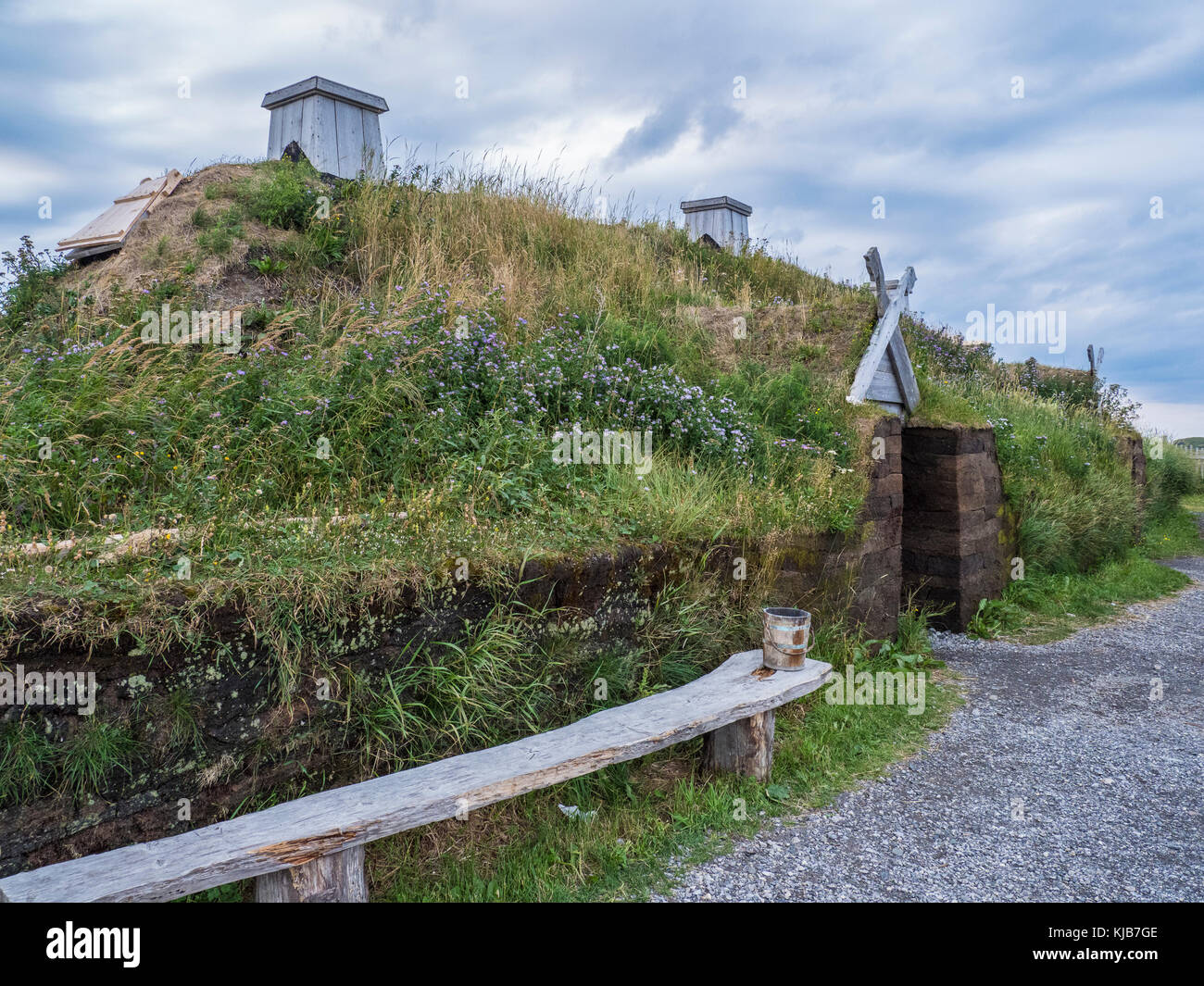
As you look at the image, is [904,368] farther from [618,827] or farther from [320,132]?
[320,132]

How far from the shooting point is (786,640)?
166 inches

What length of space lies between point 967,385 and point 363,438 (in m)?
9.74

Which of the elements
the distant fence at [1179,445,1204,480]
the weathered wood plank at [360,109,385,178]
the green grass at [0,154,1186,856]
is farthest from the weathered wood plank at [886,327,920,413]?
the distant fence at [1179,445,1204,480]

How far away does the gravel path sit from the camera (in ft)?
10.9

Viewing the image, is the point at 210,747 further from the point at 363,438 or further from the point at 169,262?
the point at 169,262

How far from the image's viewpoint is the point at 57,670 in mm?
2727

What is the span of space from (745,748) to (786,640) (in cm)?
60

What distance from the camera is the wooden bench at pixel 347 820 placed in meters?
2.31

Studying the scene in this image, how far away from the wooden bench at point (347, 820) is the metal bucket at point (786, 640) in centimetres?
Answer: 38

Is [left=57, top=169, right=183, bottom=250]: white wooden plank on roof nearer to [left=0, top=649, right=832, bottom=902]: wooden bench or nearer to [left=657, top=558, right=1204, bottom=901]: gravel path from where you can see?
[left=0, top=649, right=832, bottom=902]: wooden bench

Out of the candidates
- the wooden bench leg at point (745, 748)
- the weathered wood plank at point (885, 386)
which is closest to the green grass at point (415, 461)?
the wooden bench leg at point (745, 748)

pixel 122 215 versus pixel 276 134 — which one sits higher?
pixel 276 134

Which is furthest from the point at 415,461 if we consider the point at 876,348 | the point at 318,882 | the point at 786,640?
the point at 876,348

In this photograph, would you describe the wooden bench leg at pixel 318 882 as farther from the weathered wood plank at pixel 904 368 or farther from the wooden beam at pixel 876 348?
the weathered wood plank at pixel 904 368
